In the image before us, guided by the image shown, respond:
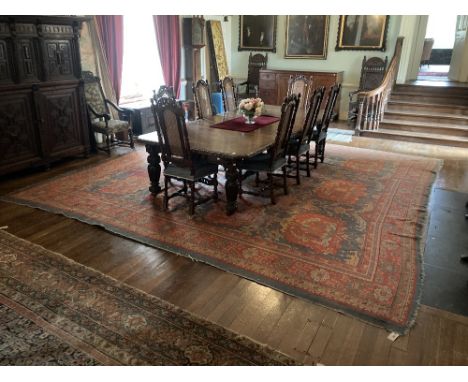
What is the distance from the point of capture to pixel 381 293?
235cm

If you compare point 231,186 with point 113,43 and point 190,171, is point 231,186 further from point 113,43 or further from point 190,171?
point 113,43

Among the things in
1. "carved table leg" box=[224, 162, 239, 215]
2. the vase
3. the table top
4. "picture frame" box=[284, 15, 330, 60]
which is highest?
"picture frame" box=[284, 15, 330, 60]

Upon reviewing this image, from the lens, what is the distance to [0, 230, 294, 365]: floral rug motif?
186cm

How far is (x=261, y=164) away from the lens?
355 centimetres

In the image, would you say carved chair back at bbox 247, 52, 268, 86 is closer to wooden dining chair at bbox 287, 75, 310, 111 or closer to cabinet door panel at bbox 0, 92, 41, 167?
wooden dining chair at bbox 287, 75, 310, 111

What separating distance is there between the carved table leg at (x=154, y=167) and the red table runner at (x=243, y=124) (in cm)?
75

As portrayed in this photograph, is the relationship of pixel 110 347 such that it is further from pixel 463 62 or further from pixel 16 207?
pixel 463 62

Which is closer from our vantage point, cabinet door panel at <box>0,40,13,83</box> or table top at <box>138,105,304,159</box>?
table top at <box>138,105,304,159</box>

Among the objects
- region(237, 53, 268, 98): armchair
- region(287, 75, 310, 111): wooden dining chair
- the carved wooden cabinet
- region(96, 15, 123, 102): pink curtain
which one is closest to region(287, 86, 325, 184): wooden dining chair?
region(287, 75, 310, 111): wooden dining chair

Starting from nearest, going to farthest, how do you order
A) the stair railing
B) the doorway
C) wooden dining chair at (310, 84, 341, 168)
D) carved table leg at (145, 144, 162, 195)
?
carved table leg at (145, 144, 162, 195) < wooden dining chair at (310, 84, 341, 168) < the stair railing < the doorway

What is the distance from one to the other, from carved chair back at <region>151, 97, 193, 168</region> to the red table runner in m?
0.81

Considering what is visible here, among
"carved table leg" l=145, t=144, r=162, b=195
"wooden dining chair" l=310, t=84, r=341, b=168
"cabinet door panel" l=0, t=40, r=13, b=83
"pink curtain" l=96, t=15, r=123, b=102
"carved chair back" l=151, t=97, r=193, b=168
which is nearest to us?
"carved chair back" l=151, t=97, r=193, b=168

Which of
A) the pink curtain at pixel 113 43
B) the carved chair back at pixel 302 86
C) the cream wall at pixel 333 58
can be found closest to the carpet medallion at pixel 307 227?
the carved chair back at pixel 302 86

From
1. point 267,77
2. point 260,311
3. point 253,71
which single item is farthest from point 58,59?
point 253,71
